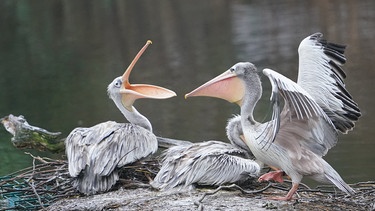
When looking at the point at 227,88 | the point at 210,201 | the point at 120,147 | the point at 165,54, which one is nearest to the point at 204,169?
the point at 210,201

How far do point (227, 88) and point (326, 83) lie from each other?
697 mm

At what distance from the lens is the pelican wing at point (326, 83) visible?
566 centimetres

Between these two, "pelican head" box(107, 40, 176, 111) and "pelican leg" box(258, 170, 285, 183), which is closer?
"pelican leg" box(258, 170, 285, 183)

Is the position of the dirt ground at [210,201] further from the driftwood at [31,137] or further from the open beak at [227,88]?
the driftwood at [31,137]

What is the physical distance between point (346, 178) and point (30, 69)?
1223 cm

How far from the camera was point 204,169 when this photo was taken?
5953mm

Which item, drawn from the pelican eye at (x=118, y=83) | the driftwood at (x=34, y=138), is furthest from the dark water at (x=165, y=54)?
the pelican eye at (x=118, y=83)

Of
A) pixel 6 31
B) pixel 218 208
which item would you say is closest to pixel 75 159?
pixel 218 208

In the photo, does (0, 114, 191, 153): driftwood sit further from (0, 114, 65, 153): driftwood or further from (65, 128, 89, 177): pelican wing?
(65, 128, 89, 177): pelican wing

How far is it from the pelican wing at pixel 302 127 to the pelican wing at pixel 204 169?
517 mm

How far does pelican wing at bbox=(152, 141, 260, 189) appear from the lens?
19.5 feet

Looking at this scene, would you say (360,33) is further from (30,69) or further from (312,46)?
(312,46)

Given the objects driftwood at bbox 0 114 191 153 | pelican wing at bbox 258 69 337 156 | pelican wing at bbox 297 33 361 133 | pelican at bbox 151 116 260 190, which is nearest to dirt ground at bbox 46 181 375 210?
pelican at bbox 151 116 260 190

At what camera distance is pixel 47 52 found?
78.2 ft
